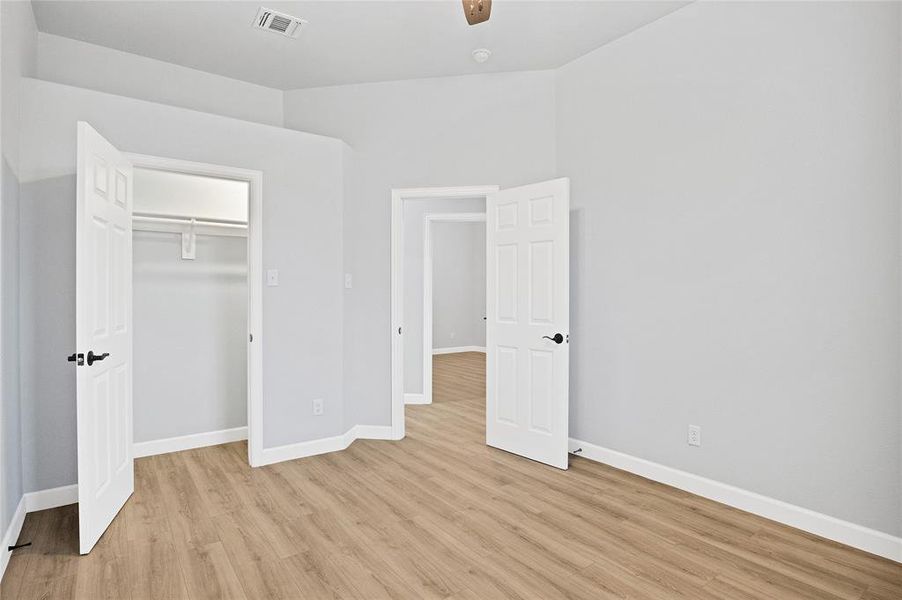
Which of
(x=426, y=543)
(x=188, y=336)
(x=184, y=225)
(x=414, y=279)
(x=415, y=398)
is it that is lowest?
(x=426, y=543)

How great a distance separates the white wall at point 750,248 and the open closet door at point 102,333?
3.03 meters

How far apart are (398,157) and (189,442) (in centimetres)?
284

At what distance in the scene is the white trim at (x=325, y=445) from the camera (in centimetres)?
364

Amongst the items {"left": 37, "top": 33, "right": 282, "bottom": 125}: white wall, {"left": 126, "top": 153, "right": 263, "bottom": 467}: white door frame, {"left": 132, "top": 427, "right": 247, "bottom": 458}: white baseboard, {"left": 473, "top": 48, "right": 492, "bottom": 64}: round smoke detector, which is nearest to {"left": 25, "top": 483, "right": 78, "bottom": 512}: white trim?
{"left": 132, "top": 427, "right": 247, "bottom": 458}: white baseboard

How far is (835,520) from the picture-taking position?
2496 mm

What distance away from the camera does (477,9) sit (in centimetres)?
205

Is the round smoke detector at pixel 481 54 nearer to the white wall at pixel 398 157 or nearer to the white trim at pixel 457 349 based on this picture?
the white wall at pixel 398 157

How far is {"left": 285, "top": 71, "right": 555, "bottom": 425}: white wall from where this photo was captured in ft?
13.3

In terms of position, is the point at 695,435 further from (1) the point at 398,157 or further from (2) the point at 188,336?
(2) the point at 188,336

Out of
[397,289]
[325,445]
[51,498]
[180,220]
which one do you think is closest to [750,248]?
[397,289]

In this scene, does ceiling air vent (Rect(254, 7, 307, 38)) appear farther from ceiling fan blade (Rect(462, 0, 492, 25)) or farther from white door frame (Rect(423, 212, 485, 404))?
white door frame (Rect(423, 212, 485, 404))

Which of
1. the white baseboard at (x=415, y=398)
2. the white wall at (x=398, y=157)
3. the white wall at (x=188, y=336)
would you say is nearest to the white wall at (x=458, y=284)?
the white baseboard at (x=415, y=398)

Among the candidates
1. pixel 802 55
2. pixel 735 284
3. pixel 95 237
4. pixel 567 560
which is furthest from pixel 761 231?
pixel 95 237

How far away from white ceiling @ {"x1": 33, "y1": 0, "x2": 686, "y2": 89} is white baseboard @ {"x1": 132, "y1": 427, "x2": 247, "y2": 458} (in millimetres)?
2934
